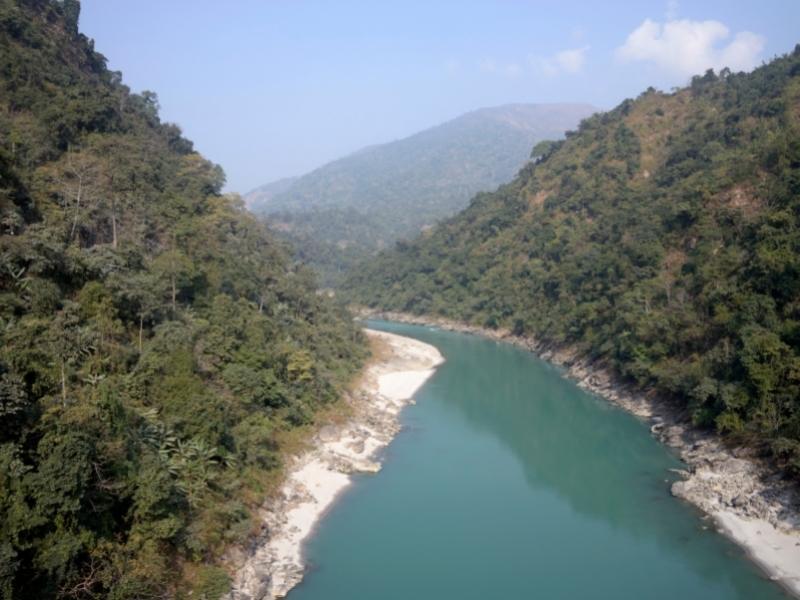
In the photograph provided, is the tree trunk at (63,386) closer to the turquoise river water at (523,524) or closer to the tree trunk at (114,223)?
the turquoise river water at (523,524)

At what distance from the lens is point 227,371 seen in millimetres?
21469

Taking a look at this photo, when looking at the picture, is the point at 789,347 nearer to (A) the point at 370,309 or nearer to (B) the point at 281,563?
(B) the point at 281,563

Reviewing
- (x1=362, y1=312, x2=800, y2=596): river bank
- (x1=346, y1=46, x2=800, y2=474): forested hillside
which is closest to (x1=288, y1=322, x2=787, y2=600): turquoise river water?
(x1=362, y1=312, x2=800, y2=596): river bank

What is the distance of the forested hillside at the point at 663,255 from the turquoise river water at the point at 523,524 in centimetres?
370

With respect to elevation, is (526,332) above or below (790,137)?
below

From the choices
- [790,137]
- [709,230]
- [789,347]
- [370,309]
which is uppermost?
[790,137]

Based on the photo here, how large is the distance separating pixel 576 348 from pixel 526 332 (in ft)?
28.1

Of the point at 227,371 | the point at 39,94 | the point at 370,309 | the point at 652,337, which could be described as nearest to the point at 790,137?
the point at 652,337

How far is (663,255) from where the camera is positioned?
3488cm

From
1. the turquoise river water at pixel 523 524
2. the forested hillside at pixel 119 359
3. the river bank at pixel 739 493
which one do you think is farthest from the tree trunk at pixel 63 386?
the river bank at pixel 739 493

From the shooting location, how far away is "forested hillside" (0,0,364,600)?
11.8 meters

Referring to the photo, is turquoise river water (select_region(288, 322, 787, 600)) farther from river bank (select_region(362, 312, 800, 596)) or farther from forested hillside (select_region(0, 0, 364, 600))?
forested hillside (select_region(0, 0, 364, 600))

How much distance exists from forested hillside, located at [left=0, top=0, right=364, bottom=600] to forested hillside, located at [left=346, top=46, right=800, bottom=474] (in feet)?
49.5

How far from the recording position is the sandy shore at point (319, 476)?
15500mm
